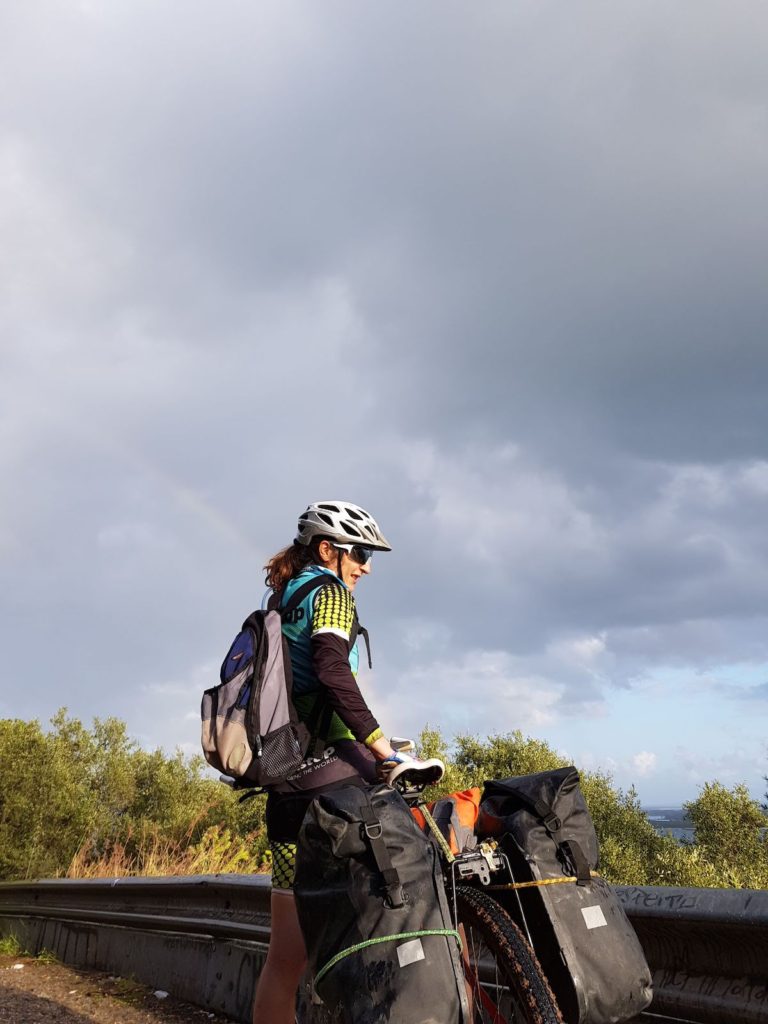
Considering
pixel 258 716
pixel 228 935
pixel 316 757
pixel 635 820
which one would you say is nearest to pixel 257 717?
pixel 258 716

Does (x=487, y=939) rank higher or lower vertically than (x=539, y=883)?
lower

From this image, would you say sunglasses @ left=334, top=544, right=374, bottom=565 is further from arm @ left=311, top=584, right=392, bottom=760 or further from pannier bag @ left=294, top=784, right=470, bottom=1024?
pannier bag @ left=294, top=784, right=470, bottom=1024

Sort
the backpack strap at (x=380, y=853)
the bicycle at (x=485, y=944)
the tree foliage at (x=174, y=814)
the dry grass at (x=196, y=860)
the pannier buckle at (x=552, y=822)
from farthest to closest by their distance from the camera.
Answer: the tree foliage at (x=174, y=814), the dry grass at (x=196, y=860), the pannier buckle at (x=552, y=822), the bicycle at (x=485, y=944), the backpack strap at (x=380, y=853)

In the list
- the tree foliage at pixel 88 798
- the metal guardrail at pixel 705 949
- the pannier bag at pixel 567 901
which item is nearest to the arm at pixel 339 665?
the pannier bag at pixel 567 901

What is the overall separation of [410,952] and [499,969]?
50 cm

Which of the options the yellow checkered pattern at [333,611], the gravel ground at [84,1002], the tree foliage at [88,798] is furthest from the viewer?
the tree foliage at [88,798]

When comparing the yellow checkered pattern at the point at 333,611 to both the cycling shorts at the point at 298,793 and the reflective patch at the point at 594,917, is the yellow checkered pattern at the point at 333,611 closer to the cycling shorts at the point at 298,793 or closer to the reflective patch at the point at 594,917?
the cycling shorts at the point at 298,793

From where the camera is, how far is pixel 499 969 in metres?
2.79

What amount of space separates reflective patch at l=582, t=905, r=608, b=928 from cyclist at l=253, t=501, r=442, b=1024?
2.10ft

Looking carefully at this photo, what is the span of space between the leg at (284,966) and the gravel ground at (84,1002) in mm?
2465

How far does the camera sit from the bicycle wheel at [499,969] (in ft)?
8.46

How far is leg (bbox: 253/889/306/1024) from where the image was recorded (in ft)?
10.4

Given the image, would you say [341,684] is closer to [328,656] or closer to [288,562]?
[328,656]

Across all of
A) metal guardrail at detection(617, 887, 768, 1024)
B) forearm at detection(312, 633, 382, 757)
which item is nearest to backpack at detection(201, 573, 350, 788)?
forearm at detection(312, 633, 382, 757)
